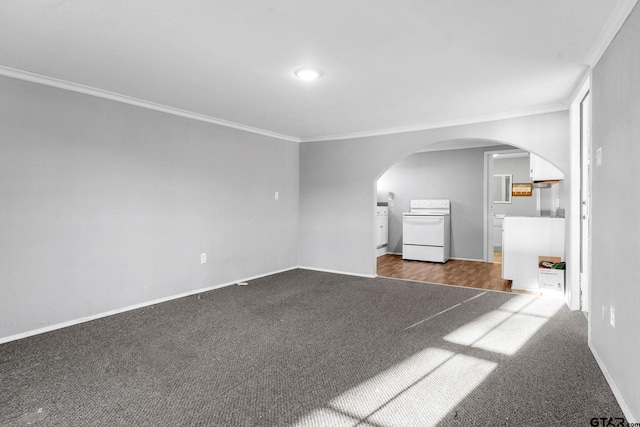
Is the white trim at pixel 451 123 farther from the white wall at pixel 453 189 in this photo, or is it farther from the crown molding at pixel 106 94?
the white wall at pixel 453 189

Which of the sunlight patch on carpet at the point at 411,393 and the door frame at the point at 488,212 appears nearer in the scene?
the sunlight patch on carpet at the point at 411,393

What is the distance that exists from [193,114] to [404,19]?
2922 mm

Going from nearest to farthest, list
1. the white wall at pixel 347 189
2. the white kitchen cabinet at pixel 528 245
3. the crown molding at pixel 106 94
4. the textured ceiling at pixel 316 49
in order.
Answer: the textured ceiling at pixel 316 49 → the crown molding at pixel 106 94 → the white kitchen cabinet at pixel 528 245 → the white wall at pixel 347 189

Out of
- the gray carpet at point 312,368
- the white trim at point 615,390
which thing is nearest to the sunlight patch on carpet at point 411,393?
the gray carpet at point 312,368

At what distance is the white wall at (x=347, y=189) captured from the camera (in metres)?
4.84

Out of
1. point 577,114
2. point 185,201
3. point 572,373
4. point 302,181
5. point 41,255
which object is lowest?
point 572,373

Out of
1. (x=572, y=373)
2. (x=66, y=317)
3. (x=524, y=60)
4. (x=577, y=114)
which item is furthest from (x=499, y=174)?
(x=66, y=317)

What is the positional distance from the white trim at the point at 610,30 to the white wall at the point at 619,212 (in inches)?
2.0

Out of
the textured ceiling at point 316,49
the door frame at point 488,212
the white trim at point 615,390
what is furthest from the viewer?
the door frame at point 488,212

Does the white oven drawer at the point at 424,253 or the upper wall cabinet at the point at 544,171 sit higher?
the upper wall cabinet at the point at 544,171

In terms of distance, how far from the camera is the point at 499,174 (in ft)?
28.0

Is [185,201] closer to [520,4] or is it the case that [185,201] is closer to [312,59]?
[312,59]

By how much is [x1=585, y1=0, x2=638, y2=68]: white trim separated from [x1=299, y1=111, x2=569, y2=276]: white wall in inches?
68.4

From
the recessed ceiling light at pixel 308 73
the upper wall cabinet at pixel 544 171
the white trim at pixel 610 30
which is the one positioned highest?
the recessed ceiling light at pixel 308 73
